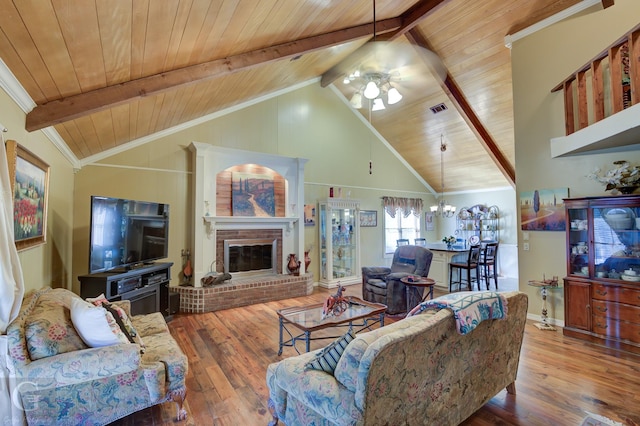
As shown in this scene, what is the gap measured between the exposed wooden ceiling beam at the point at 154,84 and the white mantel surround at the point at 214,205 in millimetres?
2418

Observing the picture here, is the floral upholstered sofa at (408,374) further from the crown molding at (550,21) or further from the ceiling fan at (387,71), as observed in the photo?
the crown molding at (550,21)

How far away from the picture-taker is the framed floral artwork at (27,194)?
7.48 ft

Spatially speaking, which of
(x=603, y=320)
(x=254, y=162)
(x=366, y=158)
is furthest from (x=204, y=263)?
(x=603, y=320)

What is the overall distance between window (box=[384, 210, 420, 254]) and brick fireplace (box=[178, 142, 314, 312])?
9.74 ft

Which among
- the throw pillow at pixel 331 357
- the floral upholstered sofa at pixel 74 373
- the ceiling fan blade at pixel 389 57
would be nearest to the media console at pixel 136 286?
the floral upholstered sofa at pixel 74 373

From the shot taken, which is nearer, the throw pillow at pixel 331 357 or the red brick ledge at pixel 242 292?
the throw pillow at pixel 331 357

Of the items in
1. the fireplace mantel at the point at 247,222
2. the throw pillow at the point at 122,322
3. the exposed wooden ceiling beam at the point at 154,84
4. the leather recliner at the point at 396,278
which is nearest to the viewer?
the throw pillow at the point at 122,322

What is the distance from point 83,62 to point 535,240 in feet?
18.5

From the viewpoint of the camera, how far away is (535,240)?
449 centimetres

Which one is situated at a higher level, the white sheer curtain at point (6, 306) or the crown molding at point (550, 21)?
the crown molding at point (550, 21)

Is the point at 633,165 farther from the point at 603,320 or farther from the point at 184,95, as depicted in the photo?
the point at 184,95

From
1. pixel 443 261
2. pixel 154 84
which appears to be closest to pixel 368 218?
pixel 443 261

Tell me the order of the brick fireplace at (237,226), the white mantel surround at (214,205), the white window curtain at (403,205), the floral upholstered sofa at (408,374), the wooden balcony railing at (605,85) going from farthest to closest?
the white window curtain at (403,205), the white mantel surround at (214,205), the brick fireplace at (237,226), the wooden balcony railing at (605,85), the floral upholstered sofa at (408,374)

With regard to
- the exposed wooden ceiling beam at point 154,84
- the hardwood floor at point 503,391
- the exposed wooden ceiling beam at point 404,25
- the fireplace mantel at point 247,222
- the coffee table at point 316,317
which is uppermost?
the exposed wooden ceiling beam at point 404,25
